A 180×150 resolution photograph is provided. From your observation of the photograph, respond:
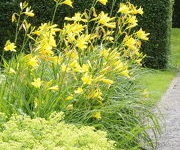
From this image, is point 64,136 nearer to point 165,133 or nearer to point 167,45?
point 165,133

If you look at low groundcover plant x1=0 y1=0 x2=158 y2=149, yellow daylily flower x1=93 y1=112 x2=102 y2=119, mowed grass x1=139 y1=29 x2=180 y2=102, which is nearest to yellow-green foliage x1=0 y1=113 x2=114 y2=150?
low groundcover plant x1=0 y1=0 x2=158 y2=149

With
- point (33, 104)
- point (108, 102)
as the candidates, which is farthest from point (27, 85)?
point (108, 102)

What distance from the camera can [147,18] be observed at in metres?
12.4

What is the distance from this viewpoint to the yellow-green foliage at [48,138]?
3.30 metres

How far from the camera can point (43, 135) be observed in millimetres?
3518

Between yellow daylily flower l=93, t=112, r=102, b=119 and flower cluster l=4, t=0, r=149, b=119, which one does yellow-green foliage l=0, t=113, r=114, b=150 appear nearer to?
flower cluster l=4, t=0, r=149, b=119

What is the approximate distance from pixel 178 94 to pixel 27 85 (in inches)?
198

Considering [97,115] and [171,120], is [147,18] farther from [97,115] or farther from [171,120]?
[97,115]

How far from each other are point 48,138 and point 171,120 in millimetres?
3882

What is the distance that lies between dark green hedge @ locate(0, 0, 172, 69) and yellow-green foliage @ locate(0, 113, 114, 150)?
8.54 metres

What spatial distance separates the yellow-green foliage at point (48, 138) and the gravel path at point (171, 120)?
224cm

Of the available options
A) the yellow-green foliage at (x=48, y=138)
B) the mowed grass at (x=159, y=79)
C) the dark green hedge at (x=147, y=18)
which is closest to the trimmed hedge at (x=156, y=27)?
the dark green hedge at (x=147, y=18)

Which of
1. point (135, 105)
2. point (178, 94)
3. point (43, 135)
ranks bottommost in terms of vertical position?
point (178, 94)

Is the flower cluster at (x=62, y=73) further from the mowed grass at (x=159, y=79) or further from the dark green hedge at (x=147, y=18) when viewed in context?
the dark green hedge at (x=147, y=18)
